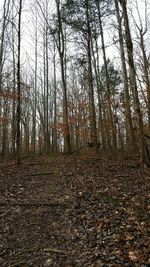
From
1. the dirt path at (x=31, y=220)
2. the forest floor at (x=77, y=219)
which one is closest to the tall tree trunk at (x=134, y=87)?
the forest floor at (x=77, y=219)

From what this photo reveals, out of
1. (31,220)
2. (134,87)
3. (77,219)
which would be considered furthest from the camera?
(134,87)

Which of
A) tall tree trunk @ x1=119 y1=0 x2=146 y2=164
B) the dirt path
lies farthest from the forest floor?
tall tree trunk @ x1=119 y1=0 x2=146 y2=164

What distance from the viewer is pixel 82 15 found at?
15609 mm

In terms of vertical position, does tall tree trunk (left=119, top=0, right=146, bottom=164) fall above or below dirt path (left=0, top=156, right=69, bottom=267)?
above

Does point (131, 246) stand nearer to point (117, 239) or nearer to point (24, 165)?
point (117, 239)

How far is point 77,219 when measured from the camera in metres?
6.50

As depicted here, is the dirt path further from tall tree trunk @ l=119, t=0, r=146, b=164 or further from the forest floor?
tall tree trunk @ l=119, t=0, r=146, b=164

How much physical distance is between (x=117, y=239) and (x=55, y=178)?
227 inches

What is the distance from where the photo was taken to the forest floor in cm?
484

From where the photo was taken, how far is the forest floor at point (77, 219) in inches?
191

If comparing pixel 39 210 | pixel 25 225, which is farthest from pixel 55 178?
pixel 25 225

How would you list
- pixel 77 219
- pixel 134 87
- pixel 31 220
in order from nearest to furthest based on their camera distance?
1. pixel 77 219
2. pixel 31 220
3. pixel 134 87

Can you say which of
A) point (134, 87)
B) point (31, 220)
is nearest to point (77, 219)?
point (31, 220)

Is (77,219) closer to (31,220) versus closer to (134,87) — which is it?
(31,220)
